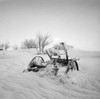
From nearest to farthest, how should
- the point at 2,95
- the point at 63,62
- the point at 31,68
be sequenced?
the point at 2,95 → the point at 31,68 → the point at 63,62

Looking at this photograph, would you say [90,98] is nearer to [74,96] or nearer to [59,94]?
[74,96]

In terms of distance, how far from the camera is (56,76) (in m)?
3.60

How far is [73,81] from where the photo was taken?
337cm

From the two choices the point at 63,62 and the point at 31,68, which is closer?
the point at 31,68

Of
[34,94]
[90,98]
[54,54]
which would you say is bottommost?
[90,98]

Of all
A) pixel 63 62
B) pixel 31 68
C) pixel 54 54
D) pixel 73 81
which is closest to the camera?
pixel 73 81

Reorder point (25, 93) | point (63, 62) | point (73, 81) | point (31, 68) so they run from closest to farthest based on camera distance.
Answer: point (25, 93) < point (73, 81) < point (31, 68) < point (63, 62)

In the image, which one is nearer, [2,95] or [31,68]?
[2,95]

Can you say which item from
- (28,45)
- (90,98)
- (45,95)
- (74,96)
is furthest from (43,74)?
(28,45)

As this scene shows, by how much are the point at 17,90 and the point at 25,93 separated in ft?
1.04

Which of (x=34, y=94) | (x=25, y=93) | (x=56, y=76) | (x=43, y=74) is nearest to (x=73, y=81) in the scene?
(x=56, y=76)

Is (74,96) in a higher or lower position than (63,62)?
lower

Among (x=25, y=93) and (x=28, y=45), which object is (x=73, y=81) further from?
(x=28, y=45)

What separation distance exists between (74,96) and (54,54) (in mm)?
3746
